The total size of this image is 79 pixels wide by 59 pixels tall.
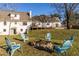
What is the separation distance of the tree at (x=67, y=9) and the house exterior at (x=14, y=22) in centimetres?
44

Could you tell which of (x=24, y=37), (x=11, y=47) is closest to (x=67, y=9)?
(x=24, y=37)

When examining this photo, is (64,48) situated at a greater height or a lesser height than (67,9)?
lesser

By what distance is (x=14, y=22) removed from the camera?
145 inches

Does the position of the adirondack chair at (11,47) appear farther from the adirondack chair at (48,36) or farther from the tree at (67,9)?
the tree at (67,9)

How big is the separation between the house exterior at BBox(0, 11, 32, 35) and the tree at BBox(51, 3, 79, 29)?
1.44 ft

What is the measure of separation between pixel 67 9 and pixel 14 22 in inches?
31.0

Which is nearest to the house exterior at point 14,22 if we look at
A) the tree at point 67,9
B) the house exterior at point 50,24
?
the house exterior at point 50,24

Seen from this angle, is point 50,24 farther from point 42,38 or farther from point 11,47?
point 11,47

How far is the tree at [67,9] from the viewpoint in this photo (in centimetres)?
362

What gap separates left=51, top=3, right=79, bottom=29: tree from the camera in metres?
3.62

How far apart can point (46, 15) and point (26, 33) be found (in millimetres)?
391

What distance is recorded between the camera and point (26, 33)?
3.71 m

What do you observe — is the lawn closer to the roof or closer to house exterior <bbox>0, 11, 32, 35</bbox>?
house exterior <bbox>0, 11, 32, 35</bbox>

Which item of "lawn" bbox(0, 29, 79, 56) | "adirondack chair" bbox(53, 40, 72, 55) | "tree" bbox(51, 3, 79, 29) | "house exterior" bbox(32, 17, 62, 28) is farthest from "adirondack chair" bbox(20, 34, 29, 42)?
"tree" bbox(51, 3, 79, 29)
